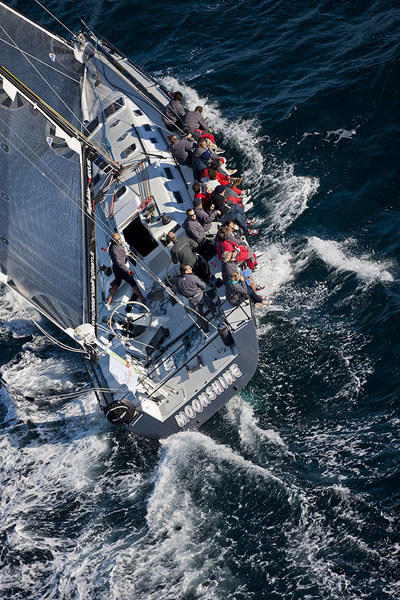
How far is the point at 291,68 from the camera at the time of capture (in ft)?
67.1

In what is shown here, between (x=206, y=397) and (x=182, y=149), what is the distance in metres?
6.76

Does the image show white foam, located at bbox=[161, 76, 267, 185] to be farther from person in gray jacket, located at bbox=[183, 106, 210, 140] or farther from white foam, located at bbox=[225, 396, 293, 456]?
white foam, located at bbox=[225, 396, 293, 456]

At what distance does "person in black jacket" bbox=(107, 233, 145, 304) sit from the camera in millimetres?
13469

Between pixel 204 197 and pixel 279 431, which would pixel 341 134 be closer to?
pixel 204 197

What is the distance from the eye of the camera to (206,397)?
12008mm

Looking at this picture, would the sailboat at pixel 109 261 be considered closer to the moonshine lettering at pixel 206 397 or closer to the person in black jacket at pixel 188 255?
the moonshine lettering at pixel 206 397

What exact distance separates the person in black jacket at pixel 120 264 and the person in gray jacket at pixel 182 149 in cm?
305

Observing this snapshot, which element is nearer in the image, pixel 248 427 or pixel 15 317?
pixel 248 427

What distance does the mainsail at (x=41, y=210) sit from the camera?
11039mm

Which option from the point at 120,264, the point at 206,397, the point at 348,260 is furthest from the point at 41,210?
the point at 348,260

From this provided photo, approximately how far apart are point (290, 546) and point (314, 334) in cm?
491

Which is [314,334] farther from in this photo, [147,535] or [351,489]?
[147,535]

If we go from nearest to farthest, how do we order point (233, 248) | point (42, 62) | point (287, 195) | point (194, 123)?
1. point (233, 248)
2. point (194, 123)
3. point (287, 195)
4. point (42, 62)

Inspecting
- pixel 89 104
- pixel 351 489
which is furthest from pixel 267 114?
pixel 351 489
